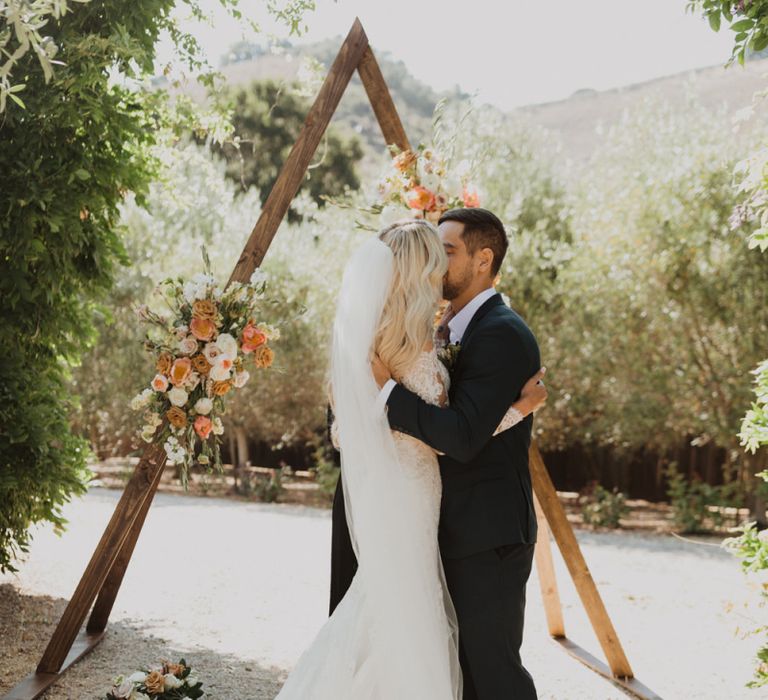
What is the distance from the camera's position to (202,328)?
4.21 meters

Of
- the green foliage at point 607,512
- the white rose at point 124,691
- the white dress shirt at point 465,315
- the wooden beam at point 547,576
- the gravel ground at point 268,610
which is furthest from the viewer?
the green foliage at point 607,512

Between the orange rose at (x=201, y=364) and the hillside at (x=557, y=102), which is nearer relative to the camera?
the orange rose at (x=201, y=364)

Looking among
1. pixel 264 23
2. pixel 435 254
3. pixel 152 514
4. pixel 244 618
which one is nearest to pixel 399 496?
pixel 435 254

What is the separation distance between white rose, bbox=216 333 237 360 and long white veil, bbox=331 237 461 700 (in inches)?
36.8

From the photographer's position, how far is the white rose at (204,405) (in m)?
4.25

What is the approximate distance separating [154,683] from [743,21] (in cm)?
383

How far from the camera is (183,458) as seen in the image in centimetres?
435

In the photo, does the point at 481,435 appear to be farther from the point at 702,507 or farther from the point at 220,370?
the point at 702,507

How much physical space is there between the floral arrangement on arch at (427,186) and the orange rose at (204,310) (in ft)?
3.79

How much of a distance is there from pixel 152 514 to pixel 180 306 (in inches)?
334

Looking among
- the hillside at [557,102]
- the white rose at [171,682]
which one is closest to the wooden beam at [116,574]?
the white rose at [171,682]

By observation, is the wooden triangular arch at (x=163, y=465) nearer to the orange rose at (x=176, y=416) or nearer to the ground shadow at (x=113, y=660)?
the ground shadow at (x=113, y=660)

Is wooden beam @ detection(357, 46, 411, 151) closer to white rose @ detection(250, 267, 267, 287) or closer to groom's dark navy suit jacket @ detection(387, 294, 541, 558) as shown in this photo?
white rose @ detection(250, 267, 267, 287)

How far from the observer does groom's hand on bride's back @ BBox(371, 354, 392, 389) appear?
3361mm
